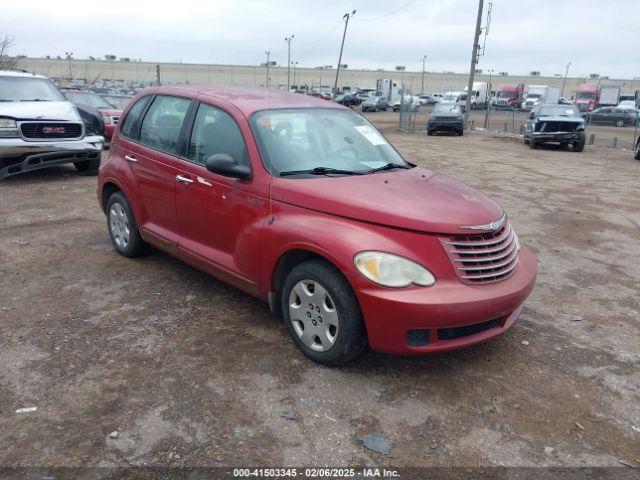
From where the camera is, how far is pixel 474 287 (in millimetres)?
3307

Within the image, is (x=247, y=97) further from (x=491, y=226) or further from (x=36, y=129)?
(x=36, y=129)

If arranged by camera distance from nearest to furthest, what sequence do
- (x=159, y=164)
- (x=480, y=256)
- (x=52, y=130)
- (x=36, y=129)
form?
(x=480, y=256) < (x=159, y=164) < (x=36, y=129) < (x=52, y=130)

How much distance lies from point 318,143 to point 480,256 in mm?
1559

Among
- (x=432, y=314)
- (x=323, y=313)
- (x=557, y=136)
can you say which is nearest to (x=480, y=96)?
(x=557, y=136)

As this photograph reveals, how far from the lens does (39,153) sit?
9.46m

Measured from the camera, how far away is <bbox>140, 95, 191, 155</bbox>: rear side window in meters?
4.68

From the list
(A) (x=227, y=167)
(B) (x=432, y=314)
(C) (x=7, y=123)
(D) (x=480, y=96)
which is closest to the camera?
(B) (x=432, y=314)

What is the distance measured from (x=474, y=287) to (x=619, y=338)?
5.62ft

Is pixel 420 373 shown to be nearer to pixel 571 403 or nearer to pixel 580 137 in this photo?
pixel 571 403

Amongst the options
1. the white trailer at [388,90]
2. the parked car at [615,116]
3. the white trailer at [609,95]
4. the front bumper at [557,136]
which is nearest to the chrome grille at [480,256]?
the front bumper at [557,136]

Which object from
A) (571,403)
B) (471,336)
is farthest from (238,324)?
(571,403)

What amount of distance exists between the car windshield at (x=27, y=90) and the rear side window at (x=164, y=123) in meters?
6.13

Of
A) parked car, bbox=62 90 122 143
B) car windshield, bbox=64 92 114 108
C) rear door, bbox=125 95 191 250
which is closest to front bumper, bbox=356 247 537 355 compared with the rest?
rear door, bbox=125 95 191 250

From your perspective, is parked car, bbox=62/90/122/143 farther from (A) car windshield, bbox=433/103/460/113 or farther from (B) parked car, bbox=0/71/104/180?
(A) car windshield, bbox=433/103/460/113
